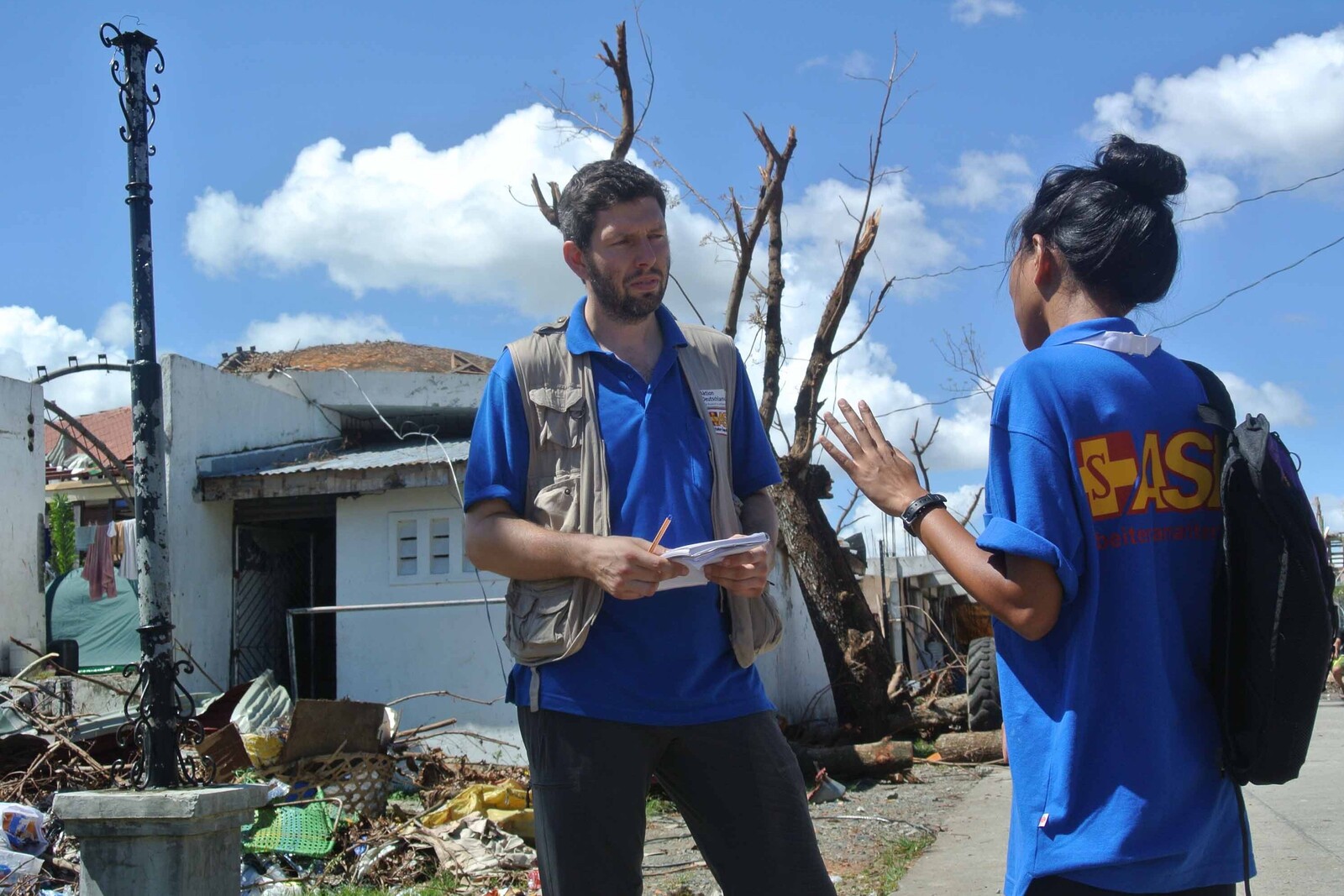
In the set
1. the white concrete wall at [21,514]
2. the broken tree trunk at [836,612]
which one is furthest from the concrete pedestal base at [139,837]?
the white concrete wall at [21,514]

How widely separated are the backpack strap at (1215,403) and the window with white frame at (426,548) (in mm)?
10086

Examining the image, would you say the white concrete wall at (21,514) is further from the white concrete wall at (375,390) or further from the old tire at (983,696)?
the old tire at (983,696)

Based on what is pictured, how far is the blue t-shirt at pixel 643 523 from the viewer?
2385 millimetres

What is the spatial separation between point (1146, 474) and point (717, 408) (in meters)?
1.09

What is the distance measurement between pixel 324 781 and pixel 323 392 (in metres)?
8.11

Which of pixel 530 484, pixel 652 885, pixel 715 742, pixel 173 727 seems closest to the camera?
pixel 715 742

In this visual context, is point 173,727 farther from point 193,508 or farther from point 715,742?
point 193,508

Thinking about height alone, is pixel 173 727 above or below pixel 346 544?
below

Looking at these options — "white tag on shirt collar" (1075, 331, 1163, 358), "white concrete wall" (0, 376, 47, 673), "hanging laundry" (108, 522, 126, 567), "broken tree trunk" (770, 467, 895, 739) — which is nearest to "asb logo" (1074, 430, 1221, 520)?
"white tag on shirt collar" (1075, 331, 1163, 358)

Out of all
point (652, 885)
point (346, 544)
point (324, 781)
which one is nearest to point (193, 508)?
point (346, 544)

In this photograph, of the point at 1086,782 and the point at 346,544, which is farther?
the point at 346,544

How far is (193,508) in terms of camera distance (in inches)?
492

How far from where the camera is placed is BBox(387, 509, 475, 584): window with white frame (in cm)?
1174

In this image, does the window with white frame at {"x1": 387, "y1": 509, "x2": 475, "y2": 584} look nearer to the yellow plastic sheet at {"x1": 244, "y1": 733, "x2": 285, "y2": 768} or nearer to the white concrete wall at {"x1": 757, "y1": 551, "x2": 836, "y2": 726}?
the white concrete wall at {"x1": 757, "y1": 551, "x2": 836, "y2": 726}
